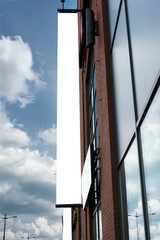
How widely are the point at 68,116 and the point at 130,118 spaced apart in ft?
39.1

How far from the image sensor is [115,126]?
25.8 ft

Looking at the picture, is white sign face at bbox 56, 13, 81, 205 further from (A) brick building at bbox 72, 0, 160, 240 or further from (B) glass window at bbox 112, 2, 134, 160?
(B) glass window at bbox 112, 2, 134, 160

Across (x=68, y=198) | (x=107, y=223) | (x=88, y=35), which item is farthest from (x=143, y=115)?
(x=68, y=198)

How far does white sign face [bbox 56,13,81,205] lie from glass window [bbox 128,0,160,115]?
38.5 feet

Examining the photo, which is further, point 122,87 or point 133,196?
point 122,87

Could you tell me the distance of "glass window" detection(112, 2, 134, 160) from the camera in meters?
6.44

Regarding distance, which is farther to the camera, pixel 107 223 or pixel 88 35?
pixel 88 35

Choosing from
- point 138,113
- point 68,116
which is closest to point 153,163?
point 138,113

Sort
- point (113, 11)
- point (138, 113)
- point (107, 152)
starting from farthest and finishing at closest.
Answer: point (113, 11) < point (107, 152) < point (138, 113)

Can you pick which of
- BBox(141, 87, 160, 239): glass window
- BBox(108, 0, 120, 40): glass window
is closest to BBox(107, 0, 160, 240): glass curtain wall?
BBox(141, 87, 160, 239): glass window

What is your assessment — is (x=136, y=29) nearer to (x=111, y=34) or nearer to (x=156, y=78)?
(x=156, y=78)

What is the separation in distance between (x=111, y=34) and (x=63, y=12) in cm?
1233

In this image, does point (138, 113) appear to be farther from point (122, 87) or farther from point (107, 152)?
point (107, 152)

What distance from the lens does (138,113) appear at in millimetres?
5613
